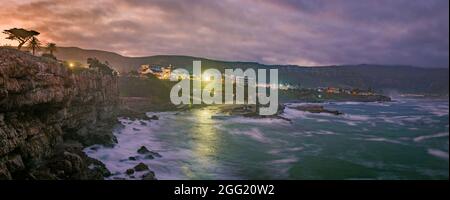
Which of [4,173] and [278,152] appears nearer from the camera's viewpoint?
[4,173]

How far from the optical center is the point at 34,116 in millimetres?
15242

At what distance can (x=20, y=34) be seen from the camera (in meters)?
23.3

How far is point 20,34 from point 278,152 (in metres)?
19.7

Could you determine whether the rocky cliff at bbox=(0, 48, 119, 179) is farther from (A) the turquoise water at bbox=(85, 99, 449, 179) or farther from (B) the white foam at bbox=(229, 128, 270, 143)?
(B) the white foam at bbox=(229, 128, 270, 143)

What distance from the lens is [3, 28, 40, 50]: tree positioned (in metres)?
22.7

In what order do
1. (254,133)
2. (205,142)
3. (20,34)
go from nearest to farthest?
1. (20,34)
2. (205,142)
3. (254,133)

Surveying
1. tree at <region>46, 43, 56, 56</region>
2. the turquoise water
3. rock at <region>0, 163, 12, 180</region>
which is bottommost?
the turquoise water

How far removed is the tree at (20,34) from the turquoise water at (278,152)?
9.49 metres

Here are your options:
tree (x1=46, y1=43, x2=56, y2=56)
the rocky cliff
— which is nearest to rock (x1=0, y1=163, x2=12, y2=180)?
the rocky cliff

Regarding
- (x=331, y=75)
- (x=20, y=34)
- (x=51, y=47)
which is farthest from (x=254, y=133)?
(x=331, y=75)

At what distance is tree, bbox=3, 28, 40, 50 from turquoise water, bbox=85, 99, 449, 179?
949 centimetres

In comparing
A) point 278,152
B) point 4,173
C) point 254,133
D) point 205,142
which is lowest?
point 278,152

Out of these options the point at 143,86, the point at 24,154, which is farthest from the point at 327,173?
the point at 143,86

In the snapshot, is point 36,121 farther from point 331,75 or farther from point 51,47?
point 331,75
